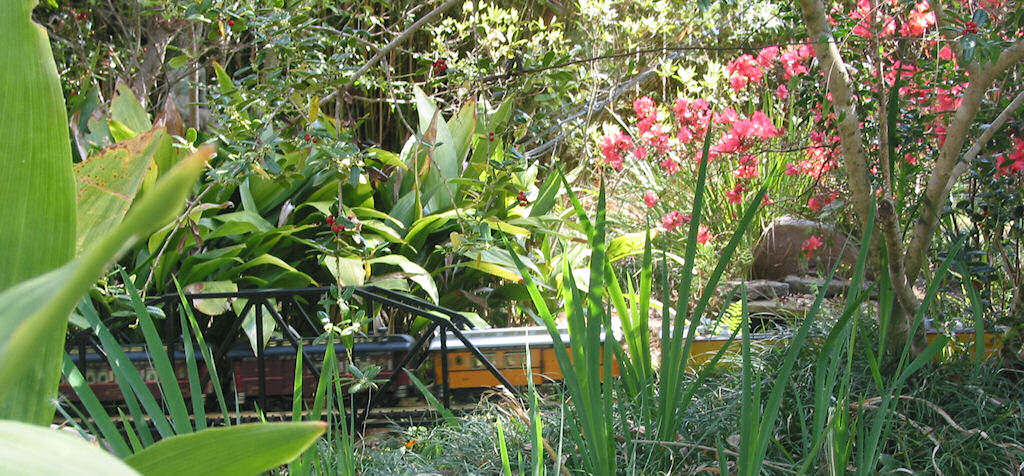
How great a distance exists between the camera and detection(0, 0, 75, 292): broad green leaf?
1.74 feet

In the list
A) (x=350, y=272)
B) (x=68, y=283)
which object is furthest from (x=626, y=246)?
(x=68, y=283)

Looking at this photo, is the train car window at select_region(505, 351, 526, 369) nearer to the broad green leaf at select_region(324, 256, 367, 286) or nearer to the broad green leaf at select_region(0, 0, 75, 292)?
the broad green leaf at select_region(324, 256, 367, 286)

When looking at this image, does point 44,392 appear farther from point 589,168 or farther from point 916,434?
point 589,168

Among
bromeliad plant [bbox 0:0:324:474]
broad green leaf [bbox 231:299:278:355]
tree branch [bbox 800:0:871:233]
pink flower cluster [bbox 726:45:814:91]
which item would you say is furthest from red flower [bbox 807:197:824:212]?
bromeliad plant [bbox 0:0:324:474]

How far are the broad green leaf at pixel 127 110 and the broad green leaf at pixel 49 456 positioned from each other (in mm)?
3404

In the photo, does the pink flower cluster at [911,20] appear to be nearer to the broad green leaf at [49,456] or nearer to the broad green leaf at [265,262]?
the broad green leaf at [265,262]

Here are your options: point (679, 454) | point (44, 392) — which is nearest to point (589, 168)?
point (679, 454)

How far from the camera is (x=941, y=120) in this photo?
2.39m

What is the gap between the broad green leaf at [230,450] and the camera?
433 mm

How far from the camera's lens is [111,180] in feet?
2.13

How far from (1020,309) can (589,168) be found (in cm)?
379

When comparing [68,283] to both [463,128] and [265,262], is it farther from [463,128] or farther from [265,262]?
[463,128]

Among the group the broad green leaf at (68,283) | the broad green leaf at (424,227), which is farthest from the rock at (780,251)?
the broad green leaf at (68,283)

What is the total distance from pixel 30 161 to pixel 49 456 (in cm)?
29
